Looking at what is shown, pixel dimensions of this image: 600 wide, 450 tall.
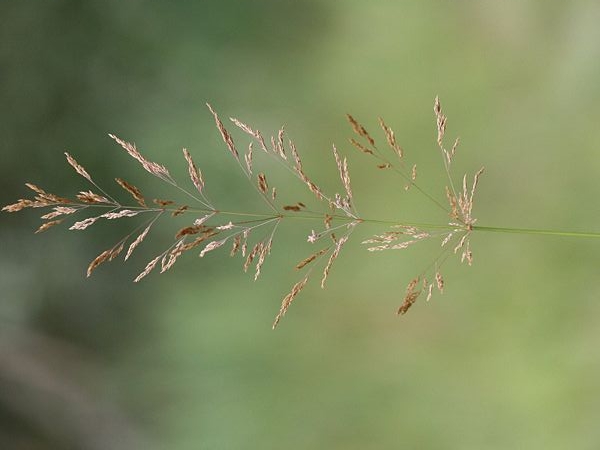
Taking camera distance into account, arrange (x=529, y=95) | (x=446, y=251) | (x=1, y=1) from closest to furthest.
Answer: (x=529, y=95) → (x=446, y=251) → (x=1, y=1)

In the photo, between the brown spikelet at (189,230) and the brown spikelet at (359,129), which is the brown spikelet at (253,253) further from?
the brown spikelet at (359,129)

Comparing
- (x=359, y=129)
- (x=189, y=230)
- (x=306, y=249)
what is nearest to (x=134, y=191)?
(x=189, y=230)

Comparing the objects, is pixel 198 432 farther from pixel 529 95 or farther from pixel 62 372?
pixel 529 95

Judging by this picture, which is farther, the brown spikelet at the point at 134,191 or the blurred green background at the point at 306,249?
the blurred green background at the point at 306,249

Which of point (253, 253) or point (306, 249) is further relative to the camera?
point (306, 249)

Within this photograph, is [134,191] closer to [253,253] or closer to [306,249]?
[253,253]

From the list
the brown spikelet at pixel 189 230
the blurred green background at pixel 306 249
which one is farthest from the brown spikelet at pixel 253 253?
the blurred green background at pixel 306 249

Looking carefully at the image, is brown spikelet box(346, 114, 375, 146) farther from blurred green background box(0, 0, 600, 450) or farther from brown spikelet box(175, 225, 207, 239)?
blurred green background box(0, 0, 600, 450)

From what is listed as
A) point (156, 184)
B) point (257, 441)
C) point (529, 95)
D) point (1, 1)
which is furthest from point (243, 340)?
point (1, 1)

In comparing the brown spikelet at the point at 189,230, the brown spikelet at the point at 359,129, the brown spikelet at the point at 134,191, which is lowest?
the brown spikelet at the point at 189,230
